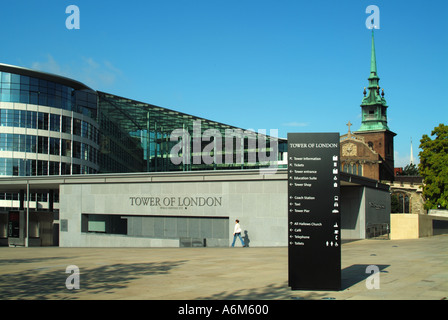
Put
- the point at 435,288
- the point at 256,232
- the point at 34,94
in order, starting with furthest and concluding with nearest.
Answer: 1. the point at 34,94
2. the point at 256,232
3. the point at 435,288

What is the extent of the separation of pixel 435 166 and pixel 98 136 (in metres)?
54.1

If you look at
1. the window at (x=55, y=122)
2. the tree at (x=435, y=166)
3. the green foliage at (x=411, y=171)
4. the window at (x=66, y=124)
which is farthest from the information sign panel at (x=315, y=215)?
the green foliage at (x=411, y=171)

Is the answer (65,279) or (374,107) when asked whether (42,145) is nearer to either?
(65,279)

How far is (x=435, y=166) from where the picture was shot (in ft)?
197

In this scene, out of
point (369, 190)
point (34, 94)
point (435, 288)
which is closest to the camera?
point (435, 288)

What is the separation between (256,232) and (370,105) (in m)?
114

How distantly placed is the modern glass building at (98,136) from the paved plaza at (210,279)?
4195cm

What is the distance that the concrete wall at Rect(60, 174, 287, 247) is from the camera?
85.8 feet

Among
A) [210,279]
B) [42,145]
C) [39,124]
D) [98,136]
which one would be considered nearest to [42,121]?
[39,124]

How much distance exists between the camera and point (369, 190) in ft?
109

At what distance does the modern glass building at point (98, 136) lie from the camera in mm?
58750

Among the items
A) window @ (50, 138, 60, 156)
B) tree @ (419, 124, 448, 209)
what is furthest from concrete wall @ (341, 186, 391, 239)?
window @ (50, 138, 60, 156)
